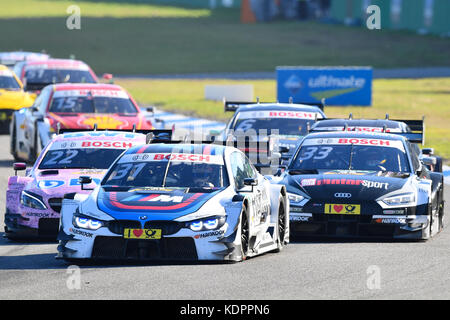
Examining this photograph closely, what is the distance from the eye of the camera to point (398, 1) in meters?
82.8

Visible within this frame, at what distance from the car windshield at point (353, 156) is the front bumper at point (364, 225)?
117cm

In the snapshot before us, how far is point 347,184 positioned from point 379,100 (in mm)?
31913

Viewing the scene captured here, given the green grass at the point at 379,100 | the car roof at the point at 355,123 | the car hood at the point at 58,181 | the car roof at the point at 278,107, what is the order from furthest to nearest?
the green grass at the point at 379,100, the car roof at the point at 278,107, the car roof at the point at 355,123, the car hood at the point at 58,181

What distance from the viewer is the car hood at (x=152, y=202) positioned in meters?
10.8

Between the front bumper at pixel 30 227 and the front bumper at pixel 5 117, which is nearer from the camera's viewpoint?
the front bumper at pixel 30 227

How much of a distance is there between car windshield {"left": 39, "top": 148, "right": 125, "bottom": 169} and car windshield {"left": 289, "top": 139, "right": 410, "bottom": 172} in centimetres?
237

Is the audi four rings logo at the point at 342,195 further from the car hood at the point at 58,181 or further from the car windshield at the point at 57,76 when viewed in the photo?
the car windshield at the point at 57,76

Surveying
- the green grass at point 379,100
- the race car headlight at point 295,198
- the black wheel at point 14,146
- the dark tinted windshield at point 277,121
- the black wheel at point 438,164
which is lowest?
the green grass at point 379,100

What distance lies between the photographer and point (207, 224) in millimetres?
10891

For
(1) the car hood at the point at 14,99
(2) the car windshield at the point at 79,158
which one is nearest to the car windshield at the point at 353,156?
(2) the car windshield at the point at 79,158

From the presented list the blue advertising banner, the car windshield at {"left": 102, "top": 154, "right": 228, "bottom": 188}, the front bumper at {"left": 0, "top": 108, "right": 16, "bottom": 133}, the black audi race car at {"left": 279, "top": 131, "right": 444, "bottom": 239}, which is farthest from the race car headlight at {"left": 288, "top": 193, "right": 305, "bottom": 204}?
the blue advertising banner

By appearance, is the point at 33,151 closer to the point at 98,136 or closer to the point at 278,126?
the point at 278,126

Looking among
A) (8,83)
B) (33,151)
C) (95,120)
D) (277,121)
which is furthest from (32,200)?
(8,83)

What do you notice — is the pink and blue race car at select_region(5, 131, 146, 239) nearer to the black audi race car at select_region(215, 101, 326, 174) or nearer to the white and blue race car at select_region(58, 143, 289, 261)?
the white and blue race car at select_region(58, 143, 289, 261)
